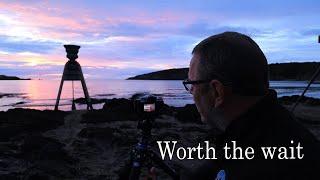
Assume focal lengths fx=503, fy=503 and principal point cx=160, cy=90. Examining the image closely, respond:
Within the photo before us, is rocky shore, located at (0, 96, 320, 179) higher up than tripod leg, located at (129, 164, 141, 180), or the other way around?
tripod leg, located at (129, 164, 141, 180)

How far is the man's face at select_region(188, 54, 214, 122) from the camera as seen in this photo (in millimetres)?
2207

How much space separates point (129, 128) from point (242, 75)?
480 inches

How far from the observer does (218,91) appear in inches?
84.5

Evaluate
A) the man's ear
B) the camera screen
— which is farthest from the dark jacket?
the camera screen

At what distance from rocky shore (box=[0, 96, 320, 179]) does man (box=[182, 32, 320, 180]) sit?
8.77ft

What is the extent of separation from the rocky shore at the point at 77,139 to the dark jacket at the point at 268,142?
9.31 ft

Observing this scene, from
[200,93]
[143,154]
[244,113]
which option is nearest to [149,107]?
[143,154]

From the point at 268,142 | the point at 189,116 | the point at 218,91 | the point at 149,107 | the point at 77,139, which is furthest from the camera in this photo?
the point at 189,116

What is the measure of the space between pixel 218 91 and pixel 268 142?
0.31 metres

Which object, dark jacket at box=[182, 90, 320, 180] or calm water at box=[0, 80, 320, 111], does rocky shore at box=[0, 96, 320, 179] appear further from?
calm water at box=[0, 80, 320, 111]

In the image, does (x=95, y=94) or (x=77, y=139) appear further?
(x=95, y=94)

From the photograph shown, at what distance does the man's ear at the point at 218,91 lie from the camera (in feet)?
6.97

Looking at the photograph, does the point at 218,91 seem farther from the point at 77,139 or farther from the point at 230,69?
the point at 77,139

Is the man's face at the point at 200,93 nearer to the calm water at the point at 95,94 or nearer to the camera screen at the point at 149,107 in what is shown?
the camera screen at the point at 149,107
